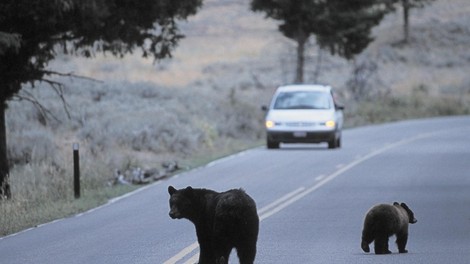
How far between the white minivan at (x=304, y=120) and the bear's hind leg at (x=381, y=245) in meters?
22.6

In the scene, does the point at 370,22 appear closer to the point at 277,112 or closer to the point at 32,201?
the point at 277,112

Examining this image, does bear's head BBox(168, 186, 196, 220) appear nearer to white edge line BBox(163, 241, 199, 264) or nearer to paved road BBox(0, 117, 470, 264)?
white edge line BBox(163, 241, 199, 264)

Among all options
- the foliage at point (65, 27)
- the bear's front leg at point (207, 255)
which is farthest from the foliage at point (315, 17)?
the bear's front leg at point (207, 255)

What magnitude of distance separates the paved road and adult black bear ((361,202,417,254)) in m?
0.14

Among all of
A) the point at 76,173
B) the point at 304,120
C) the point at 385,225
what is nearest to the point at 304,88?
the point at 304,120

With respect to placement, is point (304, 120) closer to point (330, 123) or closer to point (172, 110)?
point (330, 123)

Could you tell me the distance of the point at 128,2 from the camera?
80.9ft

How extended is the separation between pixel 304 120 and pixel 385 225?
2338cm

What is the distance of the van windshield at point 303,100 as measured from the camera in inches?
1467

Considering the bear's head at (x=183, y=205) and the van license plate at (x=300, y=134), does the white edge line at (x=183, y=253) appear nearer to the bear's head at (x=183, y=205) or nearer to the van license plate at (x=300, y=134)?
the bear's head at (x=183, y=205)

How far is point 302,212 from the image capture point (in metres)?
19.2

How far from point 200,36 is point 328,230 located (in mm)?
101902

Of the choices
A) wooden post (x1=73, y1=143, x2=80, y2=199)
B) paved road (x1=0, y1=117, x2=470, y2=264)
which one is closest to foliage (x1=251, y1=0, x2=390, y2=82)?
paved road (x1=0, y1=117, x2=470, y2=264)

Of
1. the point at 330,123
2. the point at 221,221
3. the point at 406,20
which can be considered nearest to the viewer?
the point at 221,221
